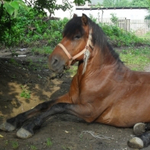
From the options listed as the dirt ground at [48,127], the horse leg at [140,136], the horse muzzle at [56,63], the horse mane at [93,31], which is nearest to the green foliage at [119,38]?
the dirt ground at [48,127]

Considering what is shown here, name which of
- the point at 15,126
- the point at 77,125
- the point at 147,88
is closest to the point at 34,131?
the point at 15,126

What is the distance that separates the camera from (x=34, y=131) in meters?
4.08

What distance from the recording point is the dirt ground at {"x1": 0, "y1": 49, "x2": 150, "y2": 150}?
12.5ft

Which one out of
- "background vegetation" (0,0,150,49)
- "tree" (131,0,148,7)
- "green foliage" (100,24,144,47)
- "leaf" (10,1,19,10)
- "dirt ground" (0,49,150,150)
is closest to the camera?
"leaf" (10,1,19,10)

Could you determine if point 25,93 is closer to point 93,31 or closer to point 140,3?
point 93,31

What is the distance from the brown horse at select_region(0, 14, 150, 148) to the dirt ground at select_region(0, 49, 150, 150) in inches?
7.5

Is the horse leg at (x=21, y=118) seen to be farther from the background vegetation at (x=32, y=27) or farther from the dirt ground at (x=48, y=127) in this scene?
Result: the background vegetation at (x=32, y=27)

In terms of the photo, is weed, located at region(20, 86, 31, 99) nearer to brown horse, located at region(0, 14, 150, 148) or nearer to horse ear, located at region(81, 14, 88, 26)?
brown horse, located at region(0, 14, 150, 148)

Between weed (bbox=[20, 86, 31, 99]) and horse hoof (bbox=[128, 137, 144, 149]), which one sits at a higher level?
weed (bbox=[20, 86, 31, 99])

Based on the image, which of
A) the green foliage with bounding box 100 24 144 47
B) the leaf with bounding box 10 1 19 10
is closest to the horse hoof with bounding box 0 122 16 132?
the leaf with bounding box 10 1 19 10

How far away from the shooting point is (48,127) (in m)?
4.32

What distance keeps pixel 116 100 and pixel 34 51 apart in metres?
7.03

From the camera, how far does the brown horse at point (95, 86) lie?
13.9ft

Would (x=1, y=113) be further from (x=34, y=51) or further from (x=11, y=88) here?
(x=34, y=51)
